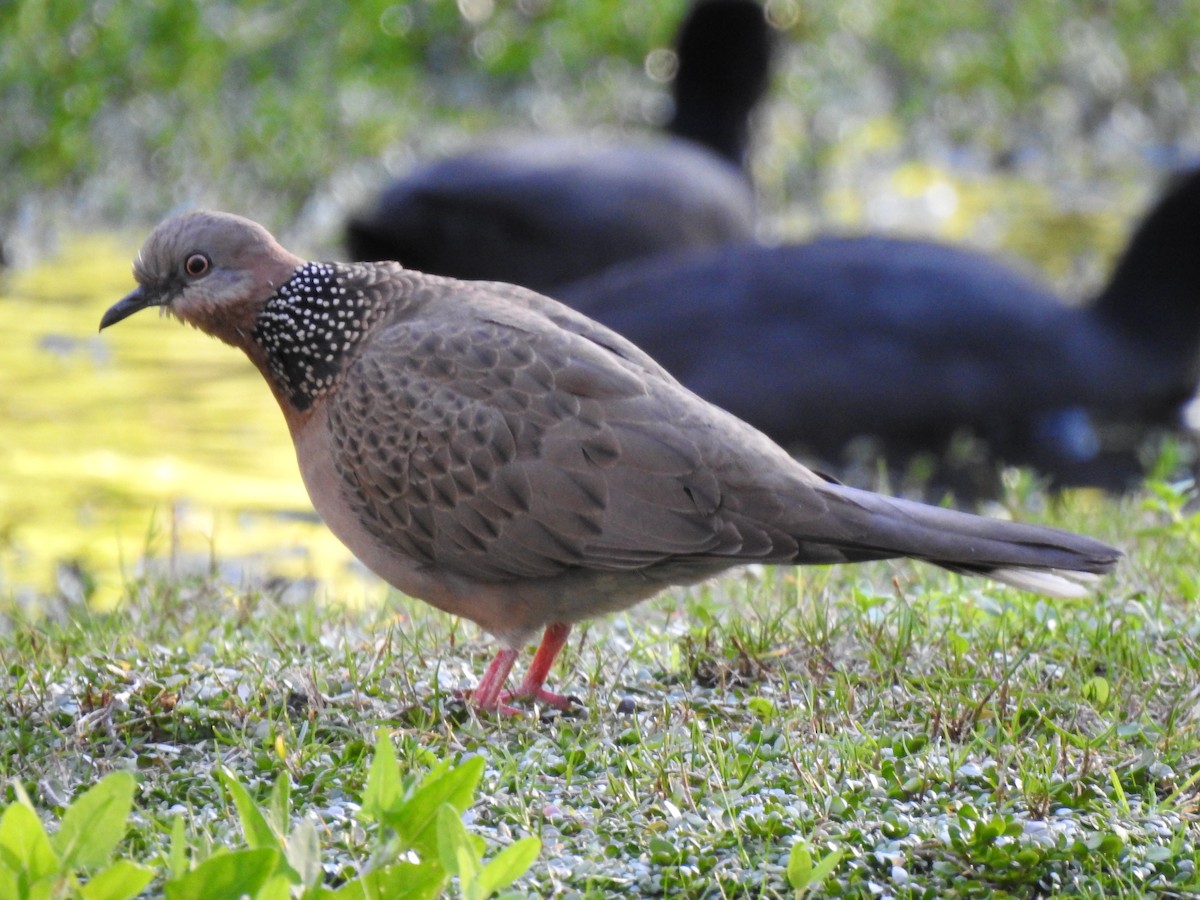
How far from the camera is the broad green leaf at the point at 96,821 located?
2686mm

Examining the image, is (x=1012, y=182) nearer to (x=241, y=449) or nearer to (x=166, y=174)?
(x=166, y=174)

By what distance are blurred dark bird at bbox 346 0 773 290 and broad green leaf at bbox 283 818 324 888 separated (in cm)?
670

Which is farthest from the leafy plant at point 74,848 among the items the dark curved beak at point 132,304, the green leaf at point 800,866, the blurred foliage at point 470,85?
the blurred foliage at point 470,85

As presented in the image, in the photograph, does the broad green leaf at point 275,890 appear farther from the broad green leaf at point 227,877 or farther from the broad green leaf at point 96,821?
the broad green leaf at point 96,821

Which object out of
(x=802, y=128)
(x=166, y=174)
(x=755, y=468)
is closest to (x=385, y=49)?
(x=166, y=174)

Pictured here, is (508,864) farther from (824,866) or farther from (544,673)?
(544,673)

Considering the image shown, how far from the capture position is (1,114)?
1004 centimetres

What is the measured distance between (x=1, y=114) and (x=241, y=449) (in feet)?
11.1

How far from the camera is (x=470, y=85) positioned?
43.7 ft

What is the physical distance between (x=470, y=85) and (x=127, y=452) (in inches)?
250

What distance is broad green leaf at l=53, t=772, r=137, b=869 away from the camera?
106 inches

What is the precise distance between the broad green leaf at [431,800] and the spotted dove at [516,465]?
121 centimetres

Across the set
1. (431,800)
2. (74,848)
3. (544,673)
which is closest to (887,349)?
(544,673)

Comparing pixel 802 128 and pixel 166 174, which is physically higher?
pixel 802 128
